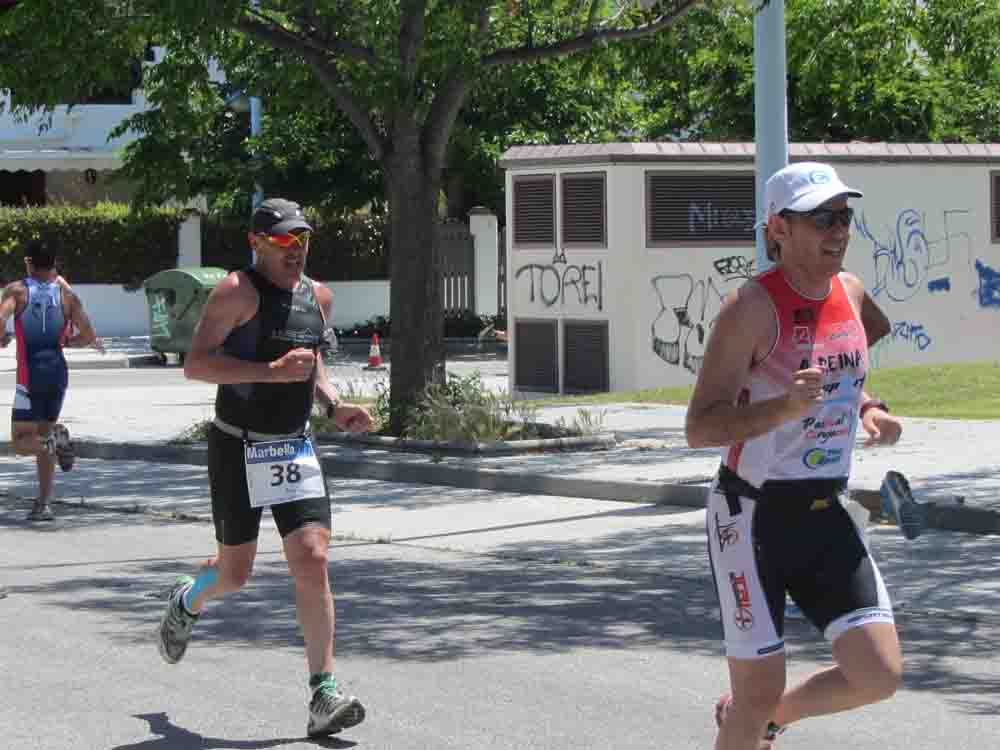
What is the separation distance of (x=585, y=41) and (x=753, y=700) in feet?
40.2

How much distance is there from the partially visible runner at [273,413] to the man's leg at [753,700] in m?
2.05

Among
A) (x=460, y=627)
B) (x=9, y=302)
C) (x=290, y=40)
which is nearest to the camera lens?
(x=460, y=627)

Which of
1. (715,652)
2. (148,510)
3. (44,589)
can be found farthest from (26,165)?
(715,652)

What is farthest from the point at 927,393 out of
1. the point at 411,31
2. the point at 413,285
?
the point at 411,31

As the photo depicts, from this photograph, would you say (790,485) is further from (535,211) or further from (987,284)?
(987,284)

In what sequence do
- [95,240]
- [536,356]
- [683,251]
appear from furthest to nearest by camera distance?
1. [95,240]
2. [536,356]
3. [683,251]

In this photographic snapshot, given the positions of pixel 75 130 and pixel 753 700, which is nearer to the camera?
pixel 753 700

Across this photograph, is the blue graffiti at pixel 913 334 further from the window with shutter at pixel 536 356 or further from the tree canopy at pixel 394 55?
the tree canopy at pixel 394 55

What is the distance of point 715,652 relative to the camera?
8.33 meters

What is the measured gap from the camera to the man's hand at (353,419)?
718 cm

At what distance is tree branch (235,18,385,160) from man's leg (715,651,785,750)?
12.2m

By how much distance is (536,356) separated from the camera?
23141 millimetres

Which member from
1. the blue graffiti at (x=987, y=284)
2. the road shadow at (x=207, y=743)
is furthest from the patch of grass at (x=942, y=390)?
the road shadow at (x=207, y=743)

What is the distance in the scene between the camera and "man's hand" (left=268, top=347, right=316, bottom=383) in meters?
6.89
